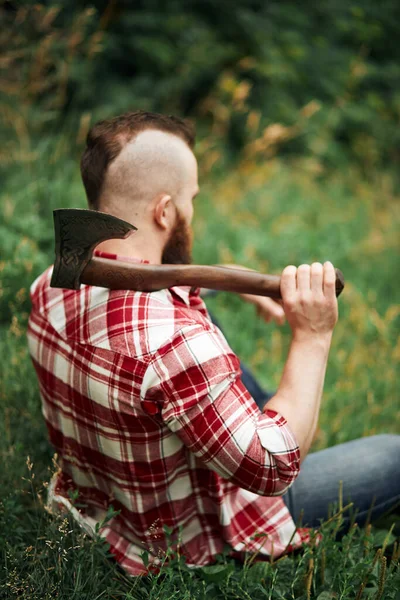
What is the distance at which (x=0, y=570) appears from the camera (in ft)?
4.75

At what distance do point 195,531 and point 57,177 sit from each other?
244 centimetres

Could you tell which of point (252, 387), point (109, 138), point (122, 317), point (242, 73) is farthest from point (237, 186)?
point (122, 317)

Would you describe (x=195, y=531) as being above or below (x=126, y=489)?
below

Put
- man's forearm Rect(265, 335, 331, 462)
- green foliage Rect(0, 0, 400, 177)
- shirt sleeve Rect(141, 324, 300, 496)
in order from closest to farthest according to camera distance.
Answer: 1. shirt sleeve Rect(141, 324, 300, 496)
2. man's forearm Rect(265, 335, 331, 462)
3. green foliage Rect(0, 0, 400, 177)

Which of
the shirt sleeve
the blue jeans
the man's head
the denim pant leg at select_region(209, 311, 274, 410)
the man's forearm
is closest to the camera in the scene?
the shirt sleeve

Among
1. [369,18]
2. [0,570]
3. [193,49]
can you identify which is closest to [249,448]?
[0,570]

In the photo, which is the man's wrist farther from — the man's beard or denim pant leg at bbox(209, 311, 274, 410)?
denim pant leg at bbox(209, 311, 274, 410)

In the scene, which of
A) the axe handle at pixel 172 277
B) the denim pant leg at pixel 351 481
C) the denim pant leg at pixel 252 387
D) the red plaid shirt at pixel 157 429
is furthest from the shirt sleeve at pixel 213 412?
the denim pant leg at pixel 252 387

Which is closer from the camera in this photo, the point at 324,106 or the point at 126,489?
the point at 126,489

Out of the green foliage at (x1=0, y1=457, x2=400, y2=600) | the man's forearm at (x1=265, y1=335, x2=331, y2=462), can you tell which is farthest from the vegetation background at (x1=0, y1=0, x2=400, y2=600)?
the man's forearm at (x1=265, y1=335, x2=331, y2=462)

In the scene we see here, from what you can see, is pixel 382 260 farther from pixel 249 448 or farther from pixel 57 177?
pixel 249 448

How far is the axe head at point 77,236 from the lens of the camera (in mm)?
1261

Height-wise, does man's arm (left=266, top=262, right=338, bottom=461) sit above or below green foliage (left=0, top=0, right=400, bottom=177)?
below

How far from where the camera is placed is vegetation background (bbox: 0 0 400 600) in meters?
1.48
